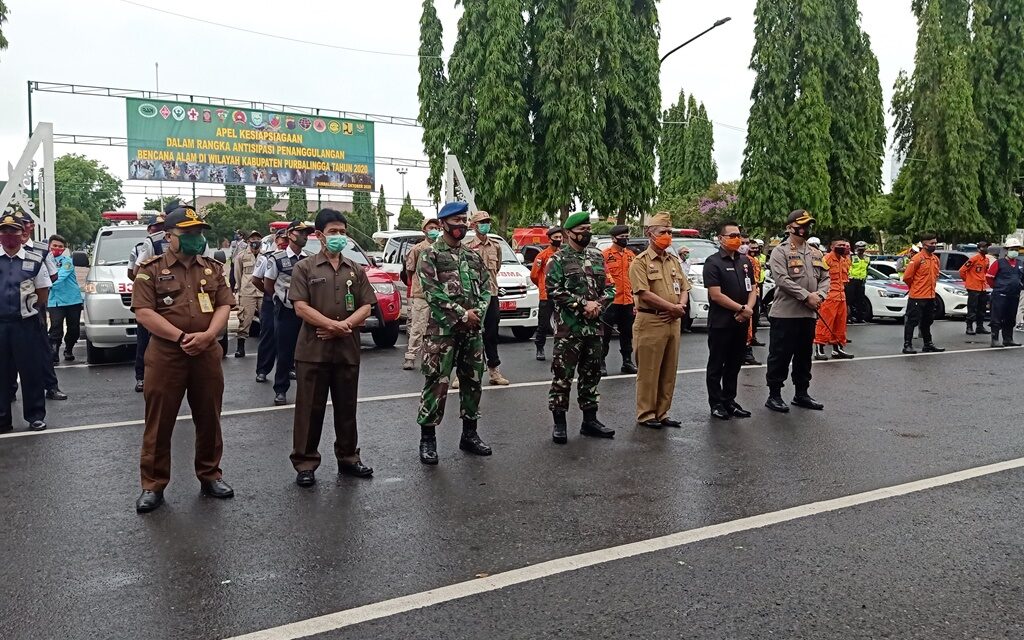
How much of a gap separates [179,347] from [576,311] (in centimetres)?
311

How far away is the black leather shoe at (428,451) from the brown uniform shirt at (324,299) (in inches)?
33.3

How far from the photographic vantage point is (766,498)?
567 centimetres

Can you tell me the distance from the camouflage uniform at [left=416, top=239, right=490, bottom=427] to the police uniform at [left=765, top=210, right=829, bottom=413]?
3.59 metres

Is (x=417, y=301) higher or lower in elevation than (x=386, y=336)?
higher

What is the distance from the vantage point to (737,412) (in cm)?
841

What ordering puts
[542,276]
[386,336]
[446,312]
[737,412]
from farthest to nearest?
[386,336]
[542,276]
[737,412]
[446,312]

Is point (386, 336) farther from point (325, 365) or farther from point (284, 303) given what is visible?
point (325, 365)

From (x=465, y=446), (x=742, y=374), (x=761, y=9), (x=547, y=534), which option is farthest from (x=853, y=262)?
(x=761, y=9)

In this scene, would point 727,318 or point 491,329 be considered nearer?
point 727,318

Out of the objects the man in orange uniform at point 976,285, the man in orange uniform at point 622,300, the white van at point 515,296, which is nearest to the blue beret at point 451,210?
the man in orange uniform at point 622,300

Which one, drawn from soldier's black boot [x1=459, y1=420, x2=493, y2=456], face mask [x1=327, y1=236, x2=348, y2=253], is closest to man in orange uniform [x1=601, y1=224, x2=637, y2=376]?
soldier's black boot [x1=459, y1=420, x2=493, y2=456]

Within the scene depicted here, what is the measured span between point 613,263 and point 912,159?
31904 mm

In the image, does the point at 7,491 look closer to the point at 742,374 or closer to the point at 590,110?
the point at 742,374

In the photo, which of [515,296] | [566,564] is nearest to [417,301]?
[515,296]
